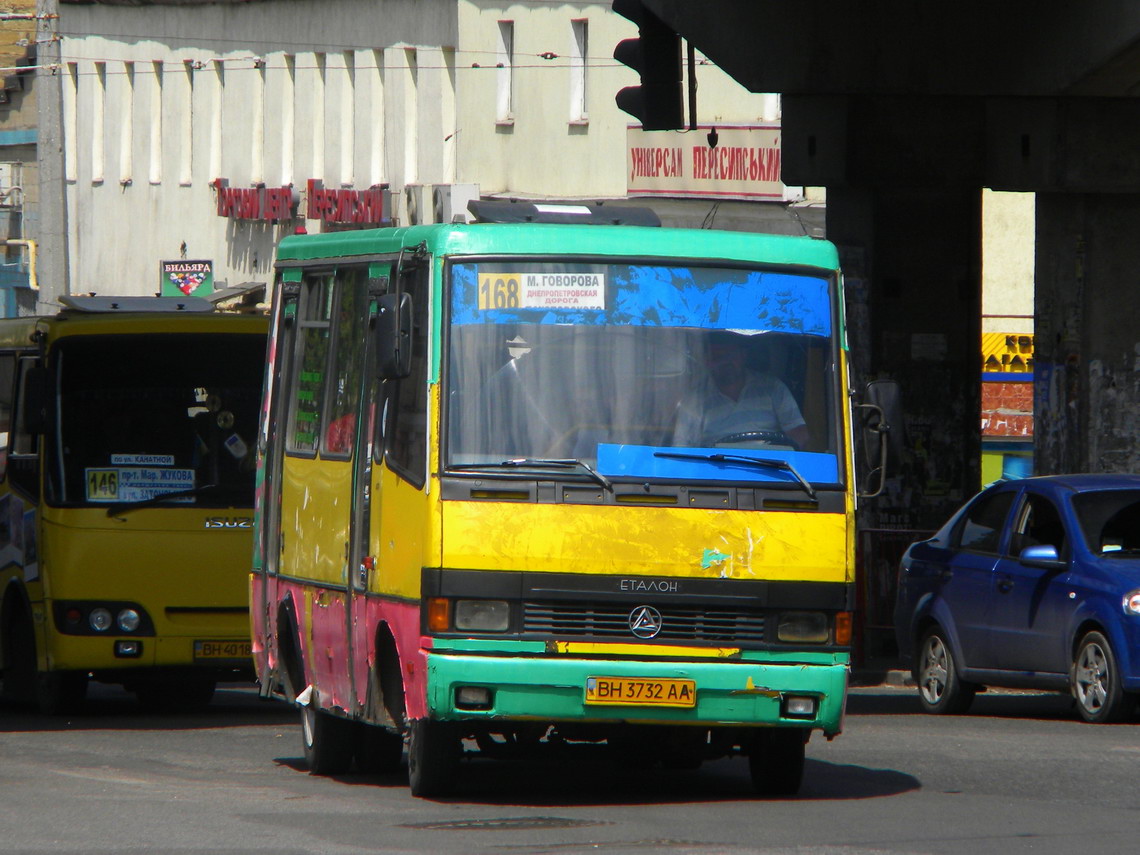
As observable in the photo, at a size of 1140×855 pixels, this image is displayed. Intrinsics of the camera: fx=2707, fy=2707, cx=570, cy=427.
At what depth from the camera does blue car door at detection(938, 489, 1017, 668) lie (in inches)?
677

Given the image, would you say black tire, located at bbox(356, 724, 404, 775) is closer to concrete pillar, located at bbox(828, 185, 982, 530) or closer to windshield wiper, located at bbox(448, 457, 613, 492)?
windshield wiper, located at bbox(448, 457, 613, 492)

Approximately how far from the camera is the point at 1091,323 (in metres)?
20.5

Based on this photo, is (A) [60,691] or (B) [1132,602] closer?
(B) [1132,602]

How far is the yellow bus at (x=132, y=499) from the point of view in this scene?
670 inches

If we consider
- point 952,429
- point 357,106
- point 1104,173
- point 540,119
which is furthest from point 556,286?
point 357,106

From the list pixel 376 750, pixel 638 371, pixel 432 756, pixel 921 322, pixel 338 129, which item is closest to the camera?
pixel 638 371

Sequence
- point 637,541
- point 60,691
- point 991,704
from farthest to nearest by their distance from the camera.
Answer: point 991,704
point 60,691
point 637,541

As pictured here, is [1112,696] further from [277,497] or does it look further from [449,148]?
[449,148]

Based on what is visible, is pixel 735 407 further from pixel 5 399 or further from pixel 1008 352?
pixel 1008 352

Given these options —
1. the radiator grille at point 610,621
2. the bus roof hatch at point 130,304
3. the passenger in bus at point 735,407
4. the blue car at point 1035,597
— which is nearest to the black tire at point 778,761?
the radiator grille at point 610,621

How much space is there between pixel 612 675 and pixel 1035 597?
6.03m

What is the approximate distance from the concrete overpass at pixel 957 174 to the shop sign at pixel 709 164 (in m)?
16.8

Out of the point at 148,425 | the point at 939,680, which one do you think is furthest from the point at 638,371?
the point at 939,680

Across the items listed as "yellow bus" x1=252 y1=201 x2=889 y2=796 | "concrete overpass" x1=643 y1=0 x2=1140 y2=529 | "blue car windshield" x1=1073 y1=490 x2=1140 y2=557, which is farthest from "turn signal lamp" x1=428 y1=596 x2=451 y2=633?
"concrete overpass" x1=643 y1=0 x2=1140 y2=529
